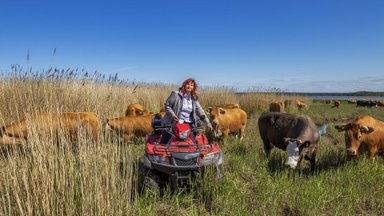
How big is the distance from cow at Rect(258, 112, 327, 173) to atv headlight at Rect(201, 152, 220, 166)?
1941 mm

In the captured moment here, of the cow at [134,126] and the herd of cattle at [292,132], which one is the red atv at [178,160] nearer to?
the herd of cattle at [292,132]

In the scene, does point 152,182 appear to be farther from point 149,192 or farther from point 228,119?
point 228,119

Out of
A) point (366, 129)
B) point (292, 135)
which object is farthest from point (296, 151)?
point (366, 129)

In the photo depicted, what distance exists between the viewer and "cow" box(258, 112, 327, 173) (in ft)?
18.9

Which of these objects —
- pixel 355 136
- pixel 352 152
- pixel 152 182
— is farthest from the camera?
pixel 355 136

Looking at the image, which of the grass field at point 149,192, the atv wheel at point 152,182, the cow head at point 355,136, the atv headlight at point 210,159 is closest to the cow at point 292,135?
the grass field at point 149,192

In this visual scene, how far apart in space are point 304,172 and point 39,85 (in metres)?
6.76

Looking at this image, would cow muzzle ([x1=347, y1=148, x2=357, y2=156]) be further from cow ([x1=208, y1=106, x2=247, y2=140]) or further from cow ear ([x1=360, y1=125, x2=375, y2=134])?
cow ([x1=208, y1=106, x2=247, y2=140])

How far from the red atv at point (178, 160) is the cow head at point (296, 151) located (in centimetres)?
188

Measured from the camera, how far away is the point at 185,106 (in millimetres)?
5441

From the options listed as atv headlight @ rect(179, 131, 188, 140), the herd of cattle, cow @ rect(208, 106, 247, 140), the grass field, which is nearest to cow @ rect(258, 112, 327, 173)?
the herd of cattle

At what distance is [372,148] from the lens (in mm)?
6594

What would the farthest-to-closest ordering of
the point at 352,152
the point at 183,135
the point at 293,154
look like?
the point at 352,152
the point at 293,154
the point at 183,135

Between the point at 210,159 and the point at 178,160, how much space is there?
466 millimetres
